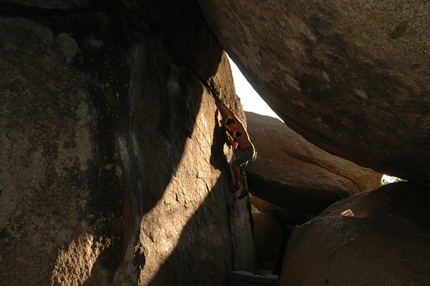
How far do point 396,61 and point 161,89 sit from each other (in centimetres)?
152

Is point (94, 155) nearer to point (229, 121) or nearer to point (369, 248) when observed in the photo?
point (369, 248)

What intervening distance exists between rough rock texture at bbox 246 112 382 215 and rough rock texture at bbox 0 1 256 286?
198cm

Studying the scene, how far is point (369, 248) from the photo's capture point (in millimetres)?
2520

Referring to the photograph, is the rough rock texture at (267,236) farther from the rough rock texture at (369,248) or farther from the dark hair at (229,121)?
the rough rock texture at (369,248)

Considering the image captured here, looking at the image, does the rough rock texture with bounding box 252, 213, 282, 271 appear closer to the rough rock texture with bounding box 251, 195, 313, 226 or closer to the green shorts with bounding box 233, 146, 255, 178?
the rough rock texture with bounding box 251, 195, 313, 226

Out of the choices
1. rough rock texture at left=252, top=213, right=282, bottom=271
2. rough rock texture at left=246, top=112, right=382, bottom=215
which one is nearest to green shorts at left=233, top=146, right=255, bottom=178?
rough rock texture at left=246, top=112, right=382, bottom=215

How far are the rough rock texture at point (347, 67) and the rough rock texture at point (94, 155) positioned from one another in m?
0.59

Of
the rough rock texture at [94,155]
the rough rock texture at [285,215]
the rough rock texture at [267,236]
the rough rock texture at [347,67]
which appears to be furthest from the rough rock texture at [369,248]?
the rough rock texture at [285,215]

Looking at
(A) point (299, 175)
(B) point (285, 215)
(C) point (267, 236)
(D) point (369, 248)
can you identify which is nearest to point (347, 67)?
(D) point (369, 248)

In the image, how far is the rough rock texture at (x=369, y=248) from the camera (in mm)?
2352

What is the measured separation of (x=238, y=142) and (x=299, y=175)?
138 cm

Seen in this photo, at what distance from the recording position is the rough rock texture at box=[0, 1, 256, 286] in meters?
1.97

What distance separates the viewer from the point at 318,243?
9.18 ft

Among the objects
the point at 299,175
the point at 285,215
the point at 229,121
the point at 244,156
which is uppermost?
the point at 229,121
